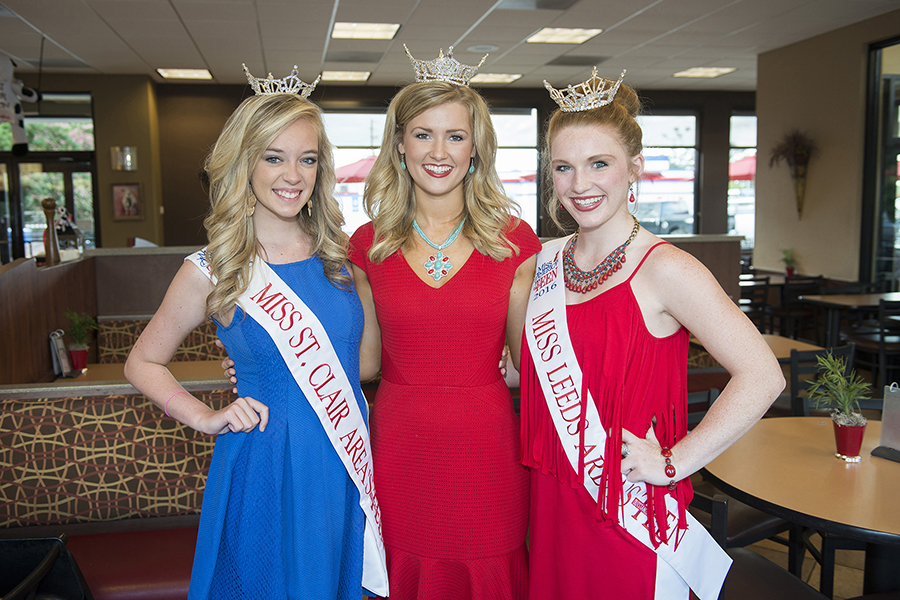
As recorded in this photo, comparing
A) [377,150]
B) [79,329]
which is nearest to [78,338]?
[79,329]

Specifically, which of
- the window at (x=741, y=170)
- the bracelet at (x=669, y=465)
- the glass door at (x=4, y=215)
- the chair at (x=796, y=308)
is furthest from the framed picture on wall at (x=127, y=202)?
the window at (x=741, y=170)

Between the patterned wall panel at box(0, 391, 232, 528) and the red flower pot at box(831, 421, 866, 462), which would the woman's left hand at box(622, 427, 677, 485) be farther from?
the patterned wall panel at box(0, 391, 232, 528)

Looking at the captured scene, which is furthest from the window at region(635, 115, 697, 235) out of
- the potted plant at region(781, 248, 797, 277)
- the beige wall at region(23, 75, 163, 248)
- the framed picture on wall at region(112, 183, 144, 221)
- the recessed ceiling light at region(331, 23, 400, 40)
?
the framed picture on wall at region(112, 183, 144, 221)

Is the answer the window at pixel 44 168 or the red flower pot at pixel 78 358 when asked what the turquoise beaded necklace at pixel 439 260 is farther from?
the window at pixel 44 168

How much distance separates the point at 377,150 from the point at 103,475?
7.90 meters

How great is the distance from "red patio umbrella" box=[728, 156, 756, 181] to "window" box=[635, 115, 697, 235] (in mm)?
649

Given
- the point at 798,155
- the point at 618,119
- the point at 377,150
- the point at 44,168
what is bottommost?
the point at 618,119

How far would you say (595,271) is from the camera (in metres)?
1.25

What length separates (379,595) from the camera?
135 cm

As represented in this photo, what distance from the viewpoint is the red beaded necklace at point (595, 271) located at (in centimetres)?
122

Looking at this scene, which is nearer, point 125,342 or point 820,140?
point 125,342

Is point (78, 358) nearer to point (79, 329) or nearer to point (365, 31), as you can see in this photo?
point (79, 329)

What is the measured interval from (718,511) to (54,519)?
71.3 inches

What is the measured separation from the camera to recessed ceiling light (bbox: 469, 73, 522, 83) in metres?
8.46
